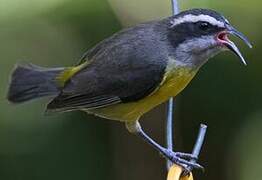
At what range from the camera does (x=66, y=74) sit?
3.42 meters

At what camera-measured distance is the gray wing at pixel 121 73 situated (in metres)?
3.23

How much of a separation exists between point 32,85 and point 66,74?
0.14m

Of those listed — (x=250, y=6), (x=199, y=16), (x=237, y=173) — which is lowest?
(x=237, y=173)

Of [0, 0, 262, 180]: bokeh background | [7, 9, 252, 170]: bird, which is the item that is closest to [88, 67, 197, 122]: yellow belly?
[7, 9, 252, 170]: bird

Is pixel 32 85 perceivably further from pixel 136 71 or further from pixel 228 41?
pixel 228 41

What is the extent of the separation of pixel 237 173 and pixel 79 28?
919 mm

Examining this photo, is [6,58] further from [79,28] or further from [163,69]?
[163,69]

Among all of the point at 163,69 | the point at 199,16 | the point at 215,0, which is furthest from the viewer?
the point at 215,0

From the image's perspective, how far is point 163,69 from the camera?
3234 mm

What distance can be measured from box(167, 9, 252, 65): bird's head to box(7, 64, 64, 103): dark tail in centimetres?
47

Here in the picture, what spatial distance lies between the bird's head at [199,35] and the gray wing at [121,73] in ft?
0.23

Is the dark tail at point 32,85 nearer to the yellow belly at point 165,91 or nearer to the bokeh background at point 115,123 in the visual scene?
the yellow belly at point 165,91

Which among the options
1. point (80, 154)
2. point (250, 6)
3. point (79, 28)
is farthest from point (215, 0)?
point (80, 154)

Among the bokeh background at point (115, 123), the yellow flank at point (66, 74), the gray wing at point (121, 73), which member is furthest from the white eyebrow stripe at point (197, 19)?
the bokeh background at point (115, 123)
